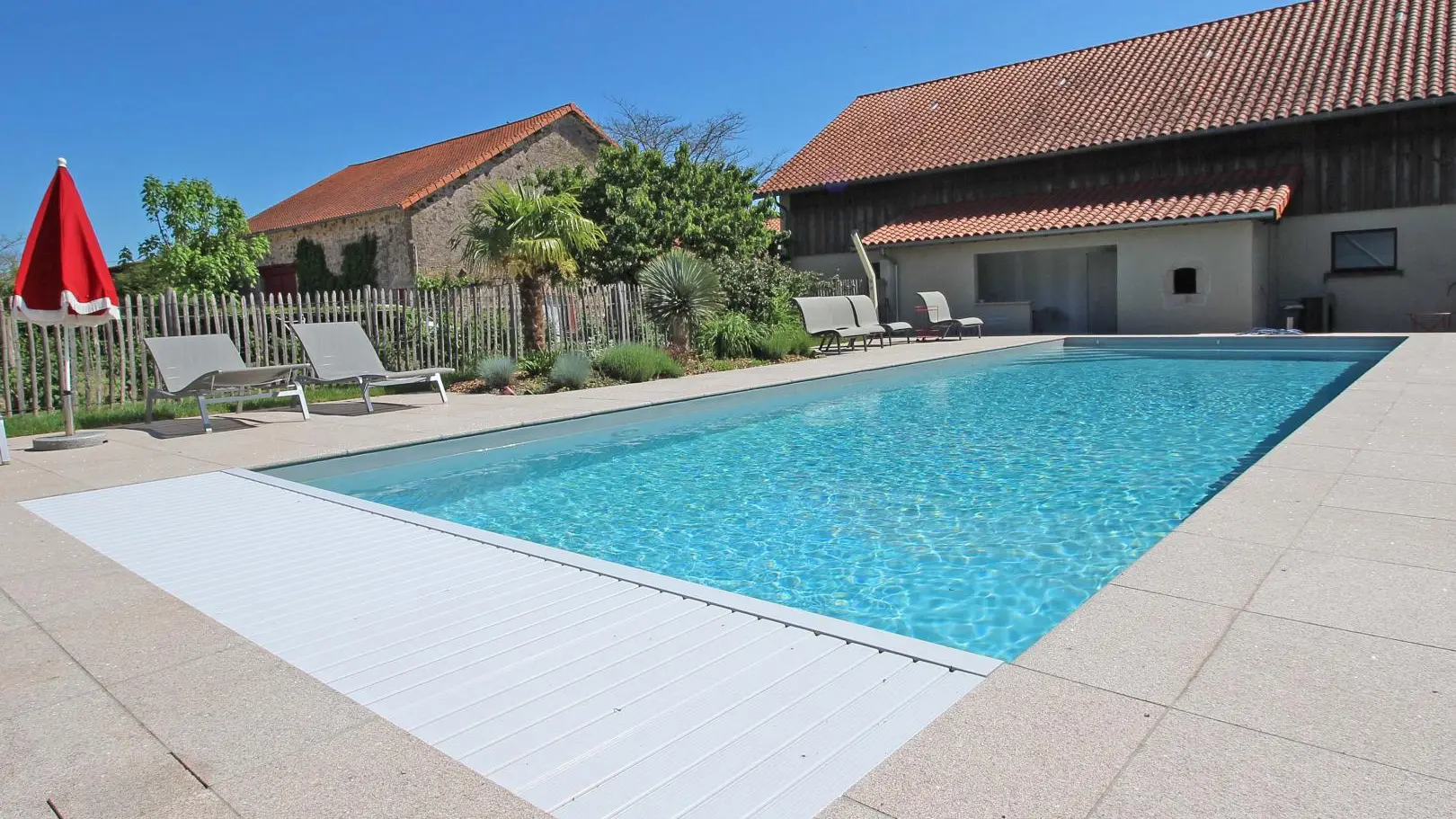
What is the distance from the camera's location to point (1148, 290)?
1942 cm

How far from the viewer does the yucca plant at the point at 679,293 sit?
→ 15.0 m

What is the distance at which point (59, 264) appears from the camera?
7457 mm

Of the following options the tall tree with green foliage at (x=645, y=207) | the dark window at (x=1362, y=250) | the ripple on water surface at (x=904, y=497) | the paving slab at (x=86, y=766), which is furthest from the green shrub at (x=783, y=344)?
the paving slab at (x=86, y=766)

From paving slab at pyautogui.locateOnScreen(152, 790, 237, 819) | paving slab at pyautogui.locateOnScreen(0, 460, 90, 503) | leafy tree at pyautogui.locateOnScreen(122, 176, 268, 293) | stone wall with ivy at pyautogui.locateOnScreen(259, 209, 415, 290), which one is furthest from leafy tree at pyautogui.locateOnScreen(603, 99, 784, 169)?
paving slab at pyautogui.locateOnScreen(152, 790, 237, 819)

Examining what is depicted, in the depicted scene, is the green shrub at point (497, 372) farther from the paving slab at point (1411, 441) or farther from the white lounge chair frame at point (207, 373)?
A: the paving slab at point (1411, 441)

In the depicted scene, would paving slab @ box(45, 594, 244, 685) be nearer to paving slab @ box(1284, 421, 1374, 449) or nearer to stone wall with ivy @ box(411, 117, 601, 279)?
paving slab @ box(1284, 421, 1374, 449)

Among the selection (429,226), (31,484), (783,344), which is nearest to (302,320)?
(31,484)

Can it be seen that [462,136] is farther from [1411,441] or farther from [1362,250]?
[1411,441]

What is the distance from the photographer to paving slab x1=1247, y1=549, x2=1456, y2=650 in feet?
8.97

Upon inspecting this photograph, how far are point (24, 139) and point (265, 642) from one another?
95.7 feet

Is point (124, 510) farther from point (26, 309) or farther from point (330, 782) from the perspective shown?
point (330, 782)

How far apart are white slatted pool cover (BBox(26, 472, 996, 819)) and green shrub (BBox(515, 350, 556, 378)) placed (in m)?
8.36

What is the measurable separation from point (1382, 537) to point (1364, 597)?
87 centimetres

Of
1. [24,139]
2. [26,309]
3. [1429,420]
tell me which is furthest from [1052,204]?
[24,139]
